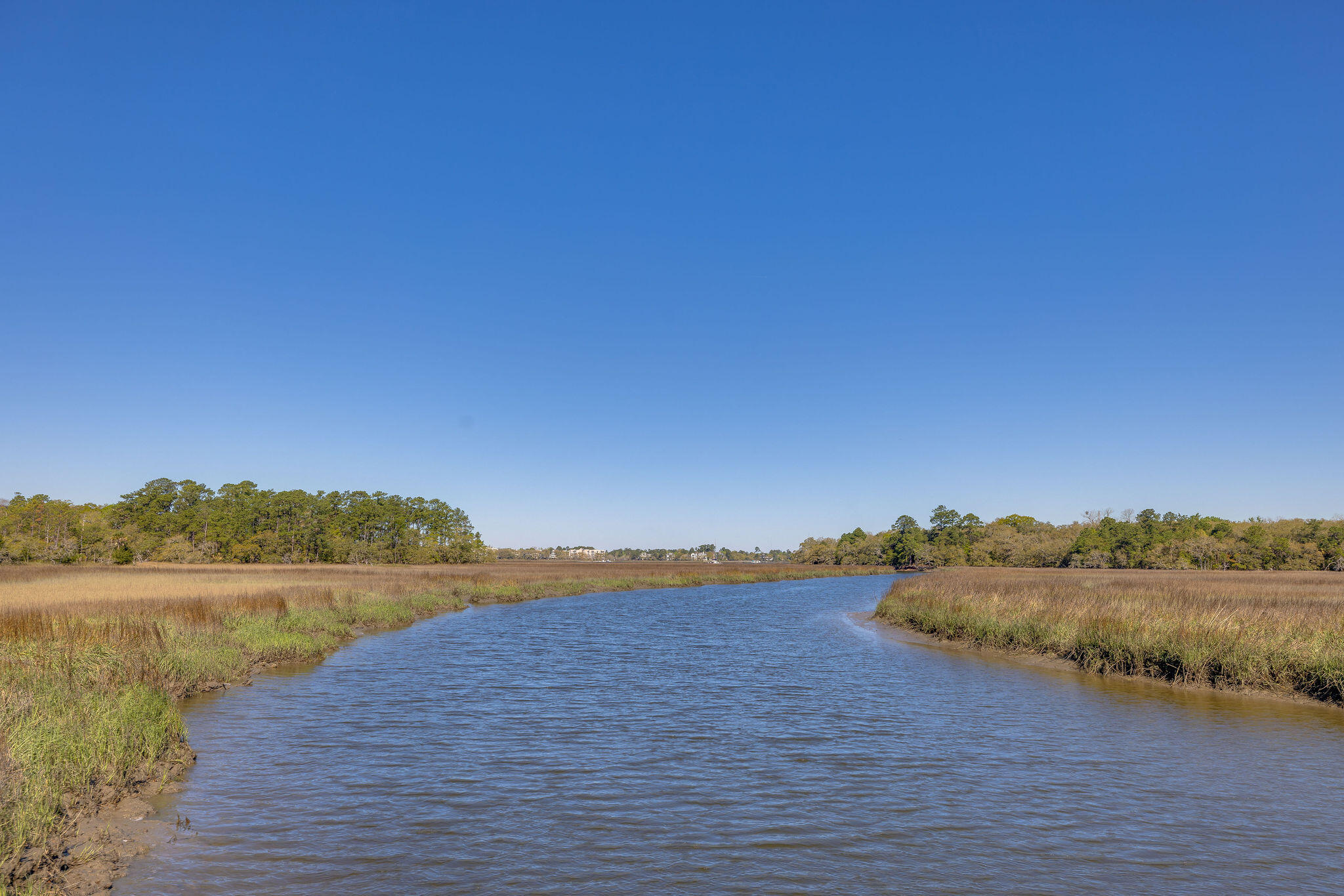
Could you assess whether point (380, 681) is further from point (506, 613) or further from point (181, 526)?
point (181, 526)

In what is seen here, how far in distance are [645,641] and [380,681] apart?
13.5 m

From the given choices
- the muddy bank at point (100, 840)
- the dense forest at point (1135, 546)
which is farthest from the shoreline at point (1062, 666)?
the dense forest at point (1135, 546)

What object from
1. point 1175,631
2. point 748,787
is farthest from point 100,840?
point 1175,631

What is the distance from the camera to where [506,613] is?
4681 centimetres

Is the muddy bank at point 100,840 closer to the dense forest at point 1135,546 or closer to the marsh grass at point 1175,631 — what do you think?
the marsh grass at point 1175,631

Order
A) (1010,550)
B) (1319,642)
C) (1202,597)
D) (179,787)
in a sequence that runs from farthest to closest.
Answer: (1010,550) < (1202,597) < (1319,642) < (179,787)

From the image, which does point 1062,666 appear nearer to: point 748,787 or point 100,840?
point 748,787

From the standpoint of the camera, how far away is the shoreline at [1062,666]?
19309 mm

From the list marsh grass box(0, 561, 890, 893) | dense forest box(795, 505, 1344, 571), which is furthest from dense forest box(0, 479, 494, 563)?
dense forest box(795, 505, 1344, 571)

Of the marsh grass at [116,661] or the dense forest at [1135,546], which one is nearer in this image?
the marsh grass at [116,661]

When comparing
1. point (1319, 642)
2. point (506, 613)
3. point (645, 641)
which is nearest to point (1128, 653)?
point (1319, 642)

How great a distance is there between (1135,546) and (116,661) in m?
141

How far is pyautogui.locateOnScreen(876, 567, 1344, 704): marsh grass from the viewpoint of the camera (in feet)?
65.5

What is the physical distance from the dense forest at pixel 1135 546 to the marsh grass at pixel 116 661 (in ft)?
375
